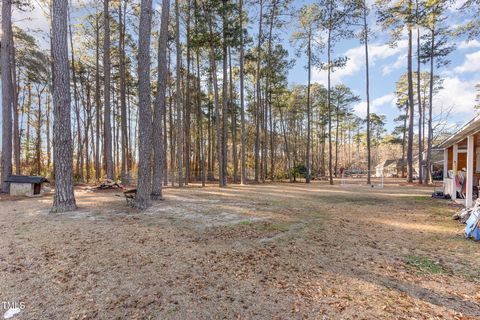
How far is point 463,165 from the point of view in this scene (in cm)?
1168

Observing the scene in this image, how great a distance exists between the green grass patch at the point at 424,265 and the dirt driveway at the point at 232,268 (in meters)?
0.02

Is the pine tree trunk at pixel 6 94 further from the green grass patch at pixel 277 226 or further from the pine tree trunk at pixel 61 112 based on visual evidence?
the green grass patch at pixel 277 226

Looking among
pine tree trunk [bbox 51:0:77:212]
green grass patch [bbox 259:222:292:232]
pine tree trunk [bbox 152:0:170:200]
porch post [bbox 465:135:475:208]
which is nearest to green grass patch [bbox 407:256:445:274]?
green grass patch [bbox 259:222:292:232]

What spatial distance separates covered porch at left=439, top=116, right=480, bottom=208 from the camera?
22.1 feet

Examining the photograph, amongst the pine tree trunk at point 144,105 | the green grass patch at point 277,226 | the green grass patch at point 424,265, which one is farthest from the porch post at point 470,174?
the pine tree trunk at point 144,105

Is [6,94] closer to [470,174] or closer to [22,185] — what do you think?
[22,185]

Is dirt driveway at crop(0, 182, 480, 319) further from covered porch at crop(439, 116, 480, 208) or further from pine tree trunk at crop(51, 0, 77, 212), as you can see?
covered porch at crop(439, 116, 480, 208)

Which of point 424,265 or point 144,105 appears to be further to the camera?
point 144,105

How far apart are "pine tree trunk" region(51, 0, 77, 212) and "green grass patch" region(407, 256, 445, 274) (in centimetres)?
753

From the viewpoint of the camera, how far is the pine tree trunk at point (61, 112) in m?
5.70

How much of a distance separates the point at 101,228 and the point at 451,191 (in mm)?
12698

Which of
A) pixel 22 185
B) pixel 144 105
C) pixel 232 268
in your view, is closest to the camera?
pixel 232 268

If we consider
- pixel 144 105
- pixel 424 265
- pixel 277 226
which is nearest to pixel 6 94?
pixel 144 105

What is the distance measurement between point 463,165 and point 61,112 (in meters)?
17.5
